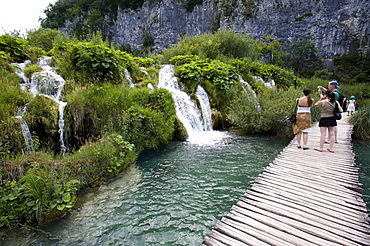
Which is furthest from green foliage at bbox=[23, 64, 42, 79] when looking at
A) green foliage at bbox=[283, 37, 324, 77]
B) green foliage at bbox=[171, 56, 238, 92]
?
green foliage at bbox=[283, 37, 324, 77]

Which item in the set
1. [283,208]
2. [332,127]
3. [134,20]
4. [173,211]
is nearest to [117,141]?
[173,211]

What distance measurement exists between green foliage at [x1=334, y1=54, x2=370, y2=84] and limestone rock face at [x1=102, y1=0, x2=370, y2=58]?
1448 mm

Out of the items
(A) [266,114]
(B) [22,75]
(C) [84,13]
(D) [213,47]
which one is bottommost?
(A) [266,114]

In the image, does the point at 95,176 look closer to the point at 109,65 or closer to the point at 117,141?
the point at 117,141

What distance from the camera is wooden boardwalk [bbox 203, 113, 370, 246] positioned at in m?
2.50

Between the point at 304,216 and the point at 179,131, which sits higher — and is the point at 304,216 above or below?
below

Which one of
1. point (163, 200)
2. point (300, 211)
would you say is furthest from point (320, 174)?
point (163, 200)

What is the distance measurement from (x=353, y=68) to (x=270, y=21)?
1397cm

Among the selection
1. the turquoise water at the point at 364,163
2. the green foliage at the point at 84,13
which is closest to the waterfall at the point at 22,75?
the turquoise water at the point at 364,163

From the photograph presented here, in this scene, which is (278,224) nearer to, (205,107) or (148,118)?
(148,118)

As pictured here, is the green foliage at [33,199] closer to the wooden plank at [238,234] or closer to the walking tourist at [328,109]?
the wooden plank at [238,234]

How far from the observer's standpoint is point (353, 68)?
29.1 meters

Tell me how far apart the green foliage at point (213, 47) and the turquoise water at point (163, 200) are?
12.0m

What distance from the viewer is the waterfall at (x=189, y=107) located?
386 inches
